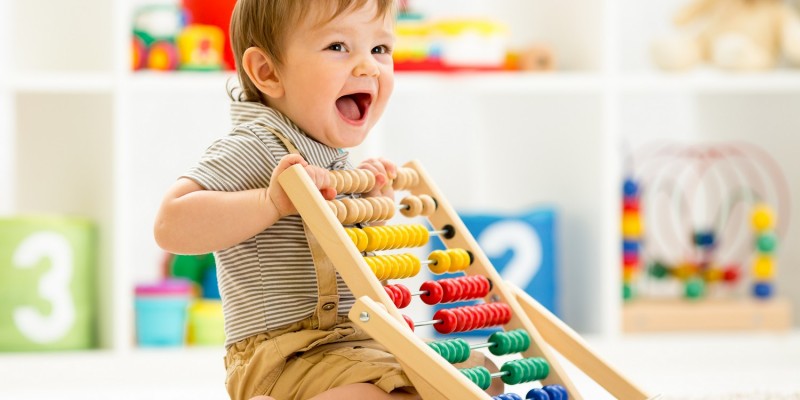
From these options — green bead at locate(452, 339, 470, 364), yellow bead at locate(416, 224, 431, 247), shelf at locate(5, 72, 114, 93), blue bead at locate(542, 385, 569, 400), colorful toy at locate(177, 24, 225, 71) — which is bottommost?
blue bead at locate(542, 385, 569, 400)

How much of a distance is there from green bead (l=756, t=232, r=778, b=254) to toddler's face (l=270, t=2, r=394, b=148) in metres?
1.37

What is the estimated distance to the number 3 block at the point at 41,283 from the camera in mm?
2066

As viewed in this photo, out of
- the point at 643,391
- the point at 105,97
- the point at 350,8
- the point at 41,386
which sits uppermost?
the point at 350,8

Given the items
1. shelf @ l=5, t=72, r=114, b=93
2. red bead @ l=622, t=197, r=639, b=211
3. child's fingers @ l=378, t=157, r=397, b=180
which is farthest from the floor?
child's fingers @ l=378, t=157, r=397, b=180

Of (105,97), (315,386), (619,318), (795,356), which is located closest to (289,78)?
(315,386)

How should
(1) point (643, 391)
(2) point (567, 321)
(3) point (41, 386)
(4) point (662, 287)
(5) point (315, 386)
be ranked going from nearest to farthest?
1. (5) point (315, 386)
2. (1) point (643, 391)
3. (3) point (41, 386)
4. (2) point (567, 321)
5. (4) point (662, 287)

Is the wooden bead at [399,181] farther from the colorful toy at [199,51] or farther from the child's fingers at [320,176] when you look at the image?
→ the colorful toy at [199,51]

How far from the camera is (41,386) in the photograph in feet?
6.75

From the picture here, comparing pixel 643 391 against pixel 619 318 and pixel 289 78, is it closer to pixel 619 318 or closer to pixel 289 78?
pixel 289 78

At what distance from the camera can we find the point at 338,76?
1.19m

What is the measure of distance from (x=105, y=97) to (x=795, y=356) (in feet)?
4.68

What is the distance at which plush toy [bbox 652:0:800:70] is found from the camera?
237cm

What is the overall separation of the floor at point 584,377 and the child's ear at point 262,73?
0.81m

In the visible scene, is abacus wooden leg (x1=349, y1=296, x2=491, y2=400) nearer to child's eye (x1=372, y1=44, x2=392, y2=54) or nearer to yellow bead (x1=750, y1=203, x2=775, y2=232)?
child's eye (x1=372, y1=44, x2=392, y2=54)
